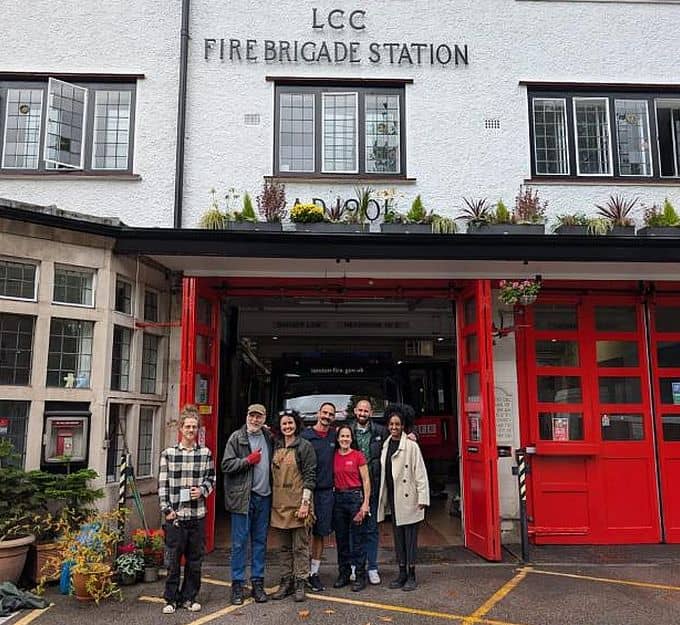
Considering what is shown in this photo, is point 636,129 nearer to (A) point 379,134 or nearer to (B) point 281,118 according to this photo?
(A) point 379,134

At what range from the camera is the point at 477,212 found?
886 centimetres

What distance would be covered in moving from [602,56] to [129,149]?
689 centimetres

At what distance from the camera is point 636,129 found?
9781 millimetres

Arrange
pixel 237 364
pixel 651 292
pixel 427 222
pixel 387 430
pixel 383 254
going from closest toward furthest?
1. pixel 387 430
2. pixel 383 254
3. pixel 427 222
4. pixel 651 292
5. pixel 237 364

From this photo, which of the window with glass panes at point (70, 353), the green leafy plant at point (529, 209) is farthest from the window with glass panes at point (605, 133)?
the window with glass panes at point (70, 353)

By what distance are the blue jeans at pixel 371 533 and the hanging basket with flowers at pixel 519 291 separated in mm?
3104

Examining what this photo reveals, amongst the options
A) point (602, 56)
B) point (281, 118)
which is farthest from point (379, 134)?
point (602, 56)

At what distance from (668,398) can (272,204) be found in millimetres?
6020

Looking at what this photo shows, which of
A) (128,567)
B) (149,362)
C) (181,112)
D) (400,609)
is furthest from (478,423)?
(181,112)

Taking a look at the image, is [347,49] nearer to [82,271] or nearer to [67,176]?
[67,176]

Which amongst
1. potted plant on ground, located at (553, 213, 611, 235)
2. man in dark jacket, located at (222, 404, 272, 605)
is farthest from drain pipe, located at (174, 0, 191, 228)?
potted plant on ground, located at (553, 213, 611, 235)

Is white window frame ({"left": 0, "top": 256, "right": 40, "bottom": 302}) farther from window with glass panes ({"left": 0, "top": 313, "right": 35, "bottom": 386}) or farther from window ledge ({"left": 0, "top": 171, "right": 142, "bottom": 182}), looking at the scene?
window ledge ({"left": 0, "top": 171, "right": 142, "bottom": 182})

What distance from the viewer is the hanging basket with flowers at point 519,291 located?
8328mm

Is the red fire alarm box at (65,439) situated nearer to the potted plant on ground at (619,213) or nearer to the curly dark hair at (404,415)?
the curly dark hair at (404,415)
